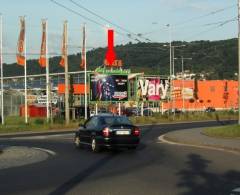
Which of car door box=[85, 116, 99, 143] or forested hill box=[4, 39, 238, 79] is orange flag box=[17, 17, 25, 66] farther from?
forested hill box=[4, 39, 238, 79]

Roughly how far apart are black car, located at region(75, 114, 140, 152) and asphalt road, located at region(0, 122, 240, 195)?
26.6 inches

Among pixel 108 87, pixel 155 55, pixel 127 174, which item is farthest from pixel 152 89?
pixel 127 174

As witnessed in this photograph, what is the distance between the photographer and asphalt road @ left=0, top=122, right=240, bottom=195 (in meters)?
12.3

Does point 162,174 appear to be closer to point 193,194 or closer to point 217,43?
point 193,194

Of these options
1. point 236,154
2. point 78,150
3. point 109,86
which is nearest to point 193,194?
point 236,154

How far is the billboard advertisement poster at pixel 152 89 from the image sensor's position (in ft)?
239

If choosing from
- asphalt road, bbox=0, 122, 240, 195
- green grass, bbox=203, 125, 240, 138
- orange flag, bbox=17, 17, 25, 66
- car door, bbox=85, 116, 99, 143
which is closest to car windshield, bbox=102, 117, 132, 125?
car door, bbox=85, 116, 99, 143

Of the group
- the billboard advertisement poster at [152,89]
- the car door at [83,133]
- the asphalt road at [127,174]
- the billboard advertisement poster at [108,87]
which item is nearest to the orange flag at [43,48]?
the billboard advertisement poster at [108,87]

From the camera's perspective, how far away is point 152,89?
242 ft

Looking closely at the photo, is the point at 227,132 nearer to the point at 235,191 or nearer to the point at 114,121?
the point at 114,121

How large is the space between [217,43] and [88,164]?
94.8 m

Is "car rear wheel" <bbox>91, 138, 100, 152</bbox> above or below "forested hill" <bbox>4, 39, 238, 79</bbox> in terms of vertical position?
below

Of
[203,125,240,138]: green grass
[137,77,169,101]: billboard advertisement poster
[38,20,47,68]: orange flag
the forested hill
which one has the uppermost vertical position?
the forested hill

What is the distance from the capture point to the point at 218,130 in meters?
33.2
